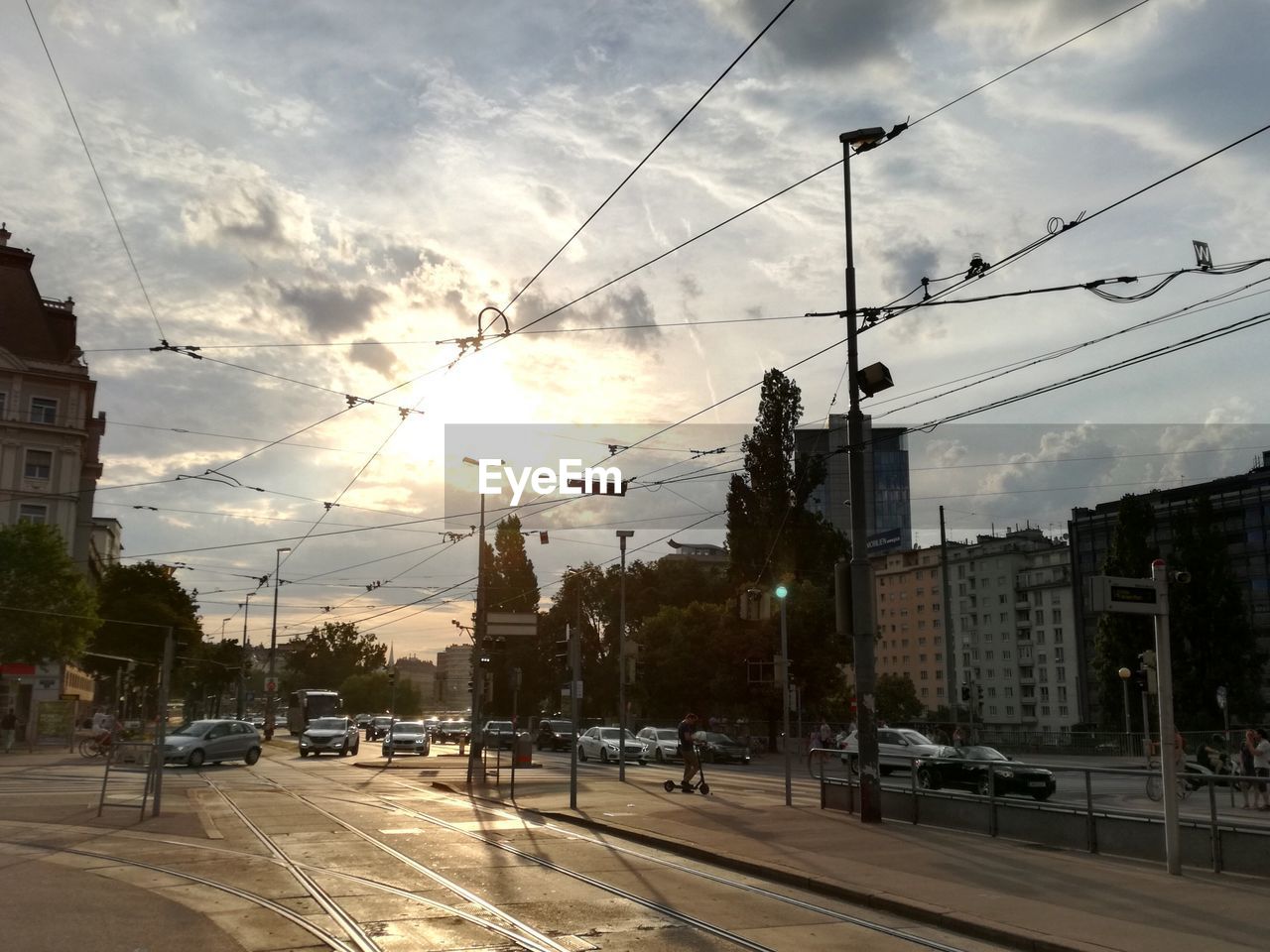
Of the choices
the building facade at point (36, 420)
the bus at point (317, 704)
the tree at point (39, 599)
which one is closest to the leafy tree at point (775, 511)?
the bus at point (317, 704)

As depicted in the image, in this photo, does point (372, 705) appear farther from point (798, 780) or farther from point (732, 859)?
point (732, 859)

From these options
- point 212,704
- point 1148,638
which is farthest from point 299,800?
point 212,704

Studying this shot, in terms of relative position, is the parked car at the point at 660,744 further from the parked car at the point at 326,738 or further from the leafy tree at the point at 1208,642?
the leafy tree at the point at 1208,642

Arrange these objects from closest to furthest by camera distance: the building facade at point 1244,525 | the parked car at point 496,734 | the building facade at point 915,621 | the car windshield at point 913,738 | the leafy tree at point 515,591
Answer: the car windshield at point 913,738 < the parked car at point 496,734 < the leafy tree at point 515,591 < the building facade at point 1244,525 < the building facade at point 915,621

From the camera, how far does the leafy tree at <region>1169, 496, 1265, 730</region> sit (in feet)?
211

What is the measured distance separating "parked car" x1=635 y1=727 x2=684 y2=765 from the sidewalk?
23697 millimetres

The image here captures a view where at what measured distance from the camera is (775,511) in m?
57.4

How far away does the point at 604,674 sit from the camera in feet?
264

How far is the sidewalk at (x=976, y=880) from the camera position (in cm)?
920

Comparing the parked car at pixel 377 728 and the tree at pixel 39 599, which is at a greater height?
the tree at pixel 39 599

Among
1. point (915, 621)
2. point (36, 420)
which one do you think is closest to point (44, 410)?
point (36, 420)

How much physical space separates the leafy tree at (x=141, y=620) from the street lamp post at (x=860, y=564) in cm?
5258

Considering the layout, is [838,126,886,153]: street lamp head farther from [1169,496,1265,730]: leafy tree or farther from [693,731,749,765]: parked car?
[1169,496,1265,730]: leafy tree

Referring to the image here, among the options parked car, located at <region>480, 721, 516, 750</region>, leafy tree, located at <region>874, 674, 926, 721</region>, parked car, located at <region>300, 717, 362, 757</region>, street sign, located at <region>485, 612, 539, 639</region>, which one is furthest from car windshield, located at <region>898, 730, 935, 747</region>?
leafy tree, located at <region>874, 674, 926, 721</region>
